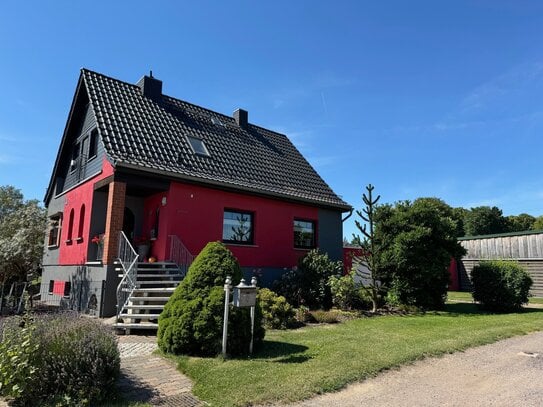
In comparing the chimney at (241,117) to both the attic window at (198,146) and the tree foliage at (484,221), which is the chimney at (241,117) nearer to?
the attic window at (198,146)

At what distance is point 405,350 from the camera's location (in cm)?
685

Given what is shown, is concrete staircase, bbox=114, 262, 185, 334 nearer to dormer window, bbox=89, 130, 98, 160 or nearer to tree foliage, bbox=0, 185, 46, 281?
tree foliage, bbox=0, 185, 46, 281

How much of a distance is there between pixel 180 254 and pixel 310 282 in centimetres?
463

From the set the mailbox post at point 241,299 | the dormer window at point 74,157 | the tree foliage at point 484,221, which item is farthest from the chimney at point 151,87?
the tree foliage at point 484,221

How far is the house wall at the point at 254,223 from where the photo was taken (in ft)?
40.8

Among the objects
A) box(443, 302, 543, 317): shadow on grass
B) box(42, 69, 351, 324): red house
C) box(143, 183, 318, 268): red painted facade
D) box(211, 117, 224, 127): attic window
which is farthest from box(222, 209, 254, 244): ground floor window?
box(443, 302, 543, 317): shadow on grass

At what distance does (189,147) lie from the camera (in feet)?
46.5

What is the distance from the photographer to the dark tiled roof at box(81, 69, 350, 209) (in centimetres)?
1251

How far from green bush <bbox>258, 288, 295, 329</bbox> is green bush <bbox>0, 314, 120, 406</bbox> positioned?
15.7ft

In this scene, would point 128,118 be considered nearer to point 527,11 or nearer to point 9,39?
point 9,39

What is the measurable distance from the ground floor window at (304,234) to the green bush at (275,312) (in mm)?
5930

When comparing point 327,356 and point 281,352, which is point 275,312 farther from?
point 327,356

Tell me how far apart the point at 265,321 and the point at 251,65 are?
802cm

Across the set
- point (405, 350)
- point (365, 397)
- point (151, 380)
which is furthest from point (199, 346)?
point (405, 350)
